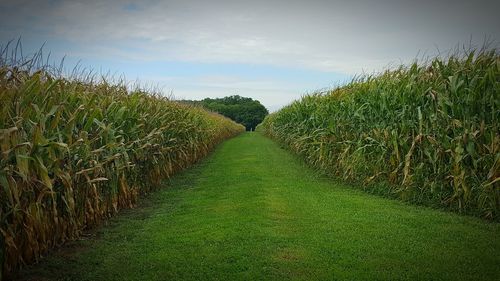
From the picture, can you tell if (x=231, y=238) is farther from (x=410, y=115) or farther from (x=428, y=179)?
(x=410, y=115)

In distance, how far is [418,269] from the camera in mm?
4398

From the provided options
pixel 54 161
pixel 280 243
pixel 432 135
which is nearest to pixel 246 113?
pixel 432 135

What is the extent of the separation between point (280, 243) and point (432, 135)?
12.8 feet

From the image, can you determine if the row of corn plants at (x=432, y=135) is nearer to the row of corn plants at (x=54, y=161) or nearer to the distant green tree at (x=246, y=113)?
the row of corn plants at (x=54, y=161)

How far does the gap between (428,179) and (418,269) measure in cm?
347

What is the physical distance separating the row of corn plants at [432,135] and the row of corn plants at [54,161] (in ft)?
16.2

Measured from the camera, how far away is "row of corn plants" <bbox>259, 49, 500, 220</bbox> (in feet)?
21.6

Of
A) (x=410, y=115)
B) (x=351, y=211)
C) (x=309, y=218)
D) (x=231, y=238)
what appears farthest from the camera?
(x=410, y=115)

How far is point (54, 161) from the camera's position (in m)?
4.44

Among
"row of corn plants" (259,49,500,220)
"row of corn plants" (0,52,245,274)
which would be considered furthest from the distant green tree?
"row of corn plants" (0,52,245,274)

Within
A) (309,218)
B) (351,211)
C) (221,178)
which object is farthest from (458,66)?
(221,178)

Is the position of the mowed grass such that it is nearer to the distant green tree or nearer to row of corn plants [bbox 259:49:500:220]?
row of corn plants [bbox 259:49:500:220]

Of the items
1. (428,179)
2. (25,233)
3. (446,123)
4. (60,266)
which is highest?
(446,123)

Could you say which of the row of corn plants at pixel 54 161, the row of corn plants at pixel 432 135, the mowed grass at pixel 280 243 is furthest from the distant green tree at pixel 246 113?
the mowed grass at pixel 280 243
